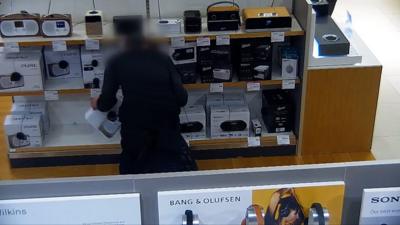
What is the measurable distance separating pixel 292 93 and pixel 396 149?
2.81 ft

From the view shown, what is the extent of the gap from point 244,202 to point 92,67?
2645mm

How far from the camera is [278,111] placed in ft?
14.0

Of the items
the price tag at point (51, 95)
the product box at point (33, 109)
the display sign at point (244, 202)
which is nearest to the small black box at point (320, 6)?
the price tag at point (51, 95)

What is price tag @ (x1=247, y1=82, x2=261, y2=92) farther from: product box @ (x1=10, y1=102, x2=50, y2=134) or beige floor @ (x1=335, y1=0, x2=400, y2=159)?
product box @ (x1=10, y1=102, x2=50, y2=134)

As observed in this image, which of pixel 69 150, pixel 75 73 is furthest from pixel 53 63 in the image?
pixel 69 150

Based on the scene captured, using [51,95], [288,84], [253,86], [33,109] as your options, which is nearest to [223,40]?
[253,86]

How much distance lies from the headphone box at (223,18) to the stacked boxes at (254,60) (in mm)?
186

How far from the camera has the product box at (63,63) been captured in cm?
411

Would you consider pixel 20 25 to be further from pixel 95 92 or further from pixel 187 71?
pixel 187 71

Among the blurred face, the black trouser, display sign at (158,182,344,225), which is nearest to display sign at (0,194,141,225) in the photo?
display sign at (158,182,344,225)

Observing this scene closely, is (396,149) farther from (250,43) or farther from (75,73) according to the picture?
(75,73)

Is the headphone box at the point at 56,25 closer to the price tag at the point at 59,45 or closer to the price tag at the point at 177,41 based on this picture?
the price tag at the point at 59,45

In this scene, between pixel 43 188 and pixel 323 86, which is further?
pixel 323 86

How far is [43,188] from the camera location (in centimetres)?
160
